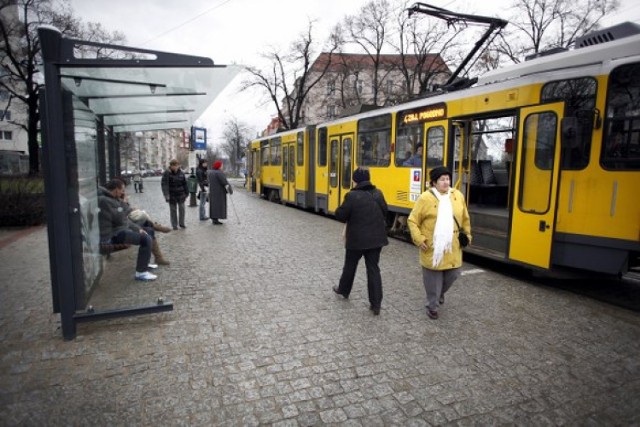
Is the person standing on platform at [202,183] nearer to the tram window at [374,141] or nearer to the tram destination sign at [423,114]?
the tram window at [374,141]

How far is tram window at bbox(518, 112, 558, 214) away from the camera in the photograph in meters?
5.70

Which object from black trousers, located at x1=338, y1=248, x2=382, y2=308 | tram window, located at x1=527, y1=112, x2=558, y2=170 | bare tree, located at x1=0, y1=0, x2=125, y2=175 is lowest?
black trousers, located at x1=338, y1=248, x2=382, y2=308

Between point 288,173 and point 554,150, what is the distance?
12.3 metres

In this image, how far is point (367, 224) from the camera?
15.5ft

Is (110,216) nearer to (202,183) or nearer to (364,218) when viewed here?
(364,218)

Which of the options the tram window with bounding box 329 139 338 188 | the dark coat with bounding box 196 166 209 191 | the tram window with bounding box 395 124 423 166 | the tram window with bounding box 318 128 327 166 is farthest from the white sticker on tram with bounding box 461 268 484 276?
the dark coat with bounding box 196 166 209 191

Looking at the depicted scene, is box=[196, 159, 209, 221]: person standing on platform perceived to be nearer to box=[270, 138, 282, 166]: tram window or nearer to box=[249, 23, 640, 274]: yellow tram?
box=[270, 138, 282, 166]: tram window

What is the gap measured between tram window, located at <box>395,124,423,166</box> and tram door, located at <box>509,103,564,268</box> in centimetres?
272

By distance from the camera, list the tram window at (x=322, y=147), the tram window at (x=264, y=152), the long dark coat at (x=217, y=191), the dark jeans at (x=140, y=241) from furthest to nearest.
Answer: the tram window at (x=264, y=152) → the tram window at (x=322, y=147) → the long dark coat at (x=217, y=191) → the dark jeans at (x=140, y=241)

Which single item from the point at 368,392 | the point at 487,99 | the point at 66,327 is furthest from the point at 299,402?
the point at 487,99

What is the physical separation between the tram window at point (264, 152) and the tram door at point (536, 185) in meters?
14.7

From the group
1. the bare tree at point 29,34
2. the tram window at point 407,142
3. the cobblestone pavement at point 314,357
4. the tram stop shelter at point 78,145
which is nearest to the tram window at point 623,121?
the cobblestone pavement at point 314,357

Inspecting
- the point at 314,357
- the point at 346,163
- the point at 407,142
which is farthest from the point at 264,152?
the point at 314,357

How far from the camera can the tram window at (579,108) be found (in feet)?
17.2
